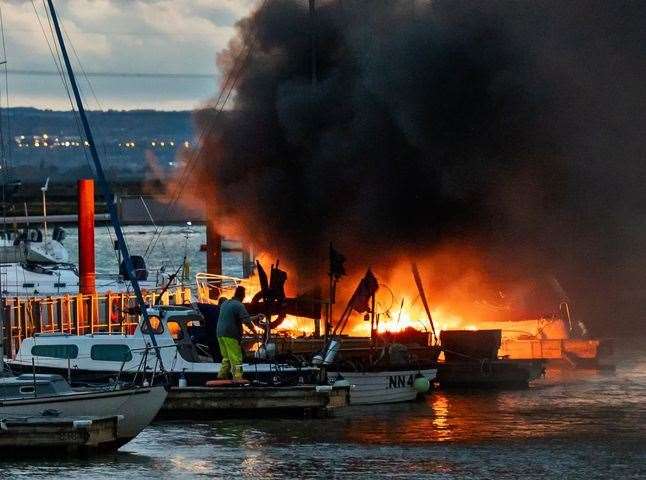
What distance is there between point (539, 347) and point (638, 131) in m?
6.46

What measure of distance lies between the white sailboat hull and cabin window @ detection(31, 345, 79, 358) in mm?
6839

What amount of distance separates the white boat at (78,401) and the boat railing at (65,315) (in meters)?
11.1

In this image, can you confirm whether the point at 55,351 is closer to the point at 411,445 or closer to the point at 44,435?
the point at 44,435

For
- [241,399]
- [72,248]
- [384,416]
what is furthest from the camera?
[72,248]

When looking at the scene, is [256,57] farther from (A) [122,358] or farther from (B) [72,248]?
(B) [72,248]

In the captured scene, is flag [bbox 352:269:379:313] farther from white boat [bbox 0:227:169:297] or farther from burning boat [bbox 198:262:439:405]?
white boat [bbox 0:227:169:297]

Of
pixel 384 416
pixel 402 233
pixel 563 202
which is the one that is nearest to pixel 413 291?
pixel 402 233

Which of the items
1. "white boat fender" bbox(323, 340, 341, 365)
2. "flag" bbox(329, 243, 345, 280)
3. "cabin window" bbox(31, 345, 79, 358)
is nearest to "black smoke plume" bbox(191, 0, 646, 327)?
"flag" bbox(329, 243, 345, 280)

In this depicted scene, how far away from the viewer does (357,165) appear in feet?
148

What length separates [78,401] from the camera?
83.3 feet

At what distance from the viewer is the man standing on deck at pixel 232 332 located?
29.9 metres

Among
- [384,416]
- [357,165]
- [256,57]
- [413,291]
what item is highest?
[256,57]

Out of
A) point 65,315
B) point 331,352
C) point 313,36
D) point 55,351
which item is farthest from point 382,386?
point 313,36

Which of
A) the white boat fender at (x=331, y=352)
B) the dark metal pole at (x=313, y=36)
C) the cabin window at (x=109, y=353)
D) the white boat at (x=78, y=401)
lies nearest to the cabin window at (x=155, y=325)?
the cabin window at (x=109, y=353)
